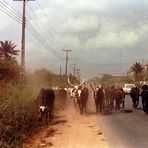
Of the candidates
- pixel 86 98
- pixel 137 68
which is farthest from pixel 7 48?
pixel 137 68

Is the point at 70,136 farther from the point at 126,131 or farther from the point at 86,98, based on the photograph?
the point at 86,98

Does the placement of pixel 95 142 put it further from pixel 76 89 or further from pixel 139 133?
pixel 76 89

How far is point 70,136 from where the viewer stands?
16.3m

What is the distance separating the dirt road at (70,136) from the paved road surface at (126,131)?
1.10 ft

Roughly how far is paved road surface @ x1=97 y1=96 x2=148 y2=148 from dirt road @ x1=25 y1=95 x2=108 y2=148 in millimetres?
334

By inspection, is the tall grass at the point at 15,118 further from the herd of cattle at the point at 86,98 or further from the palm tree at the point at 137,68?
the palm tree at the point at 137,68

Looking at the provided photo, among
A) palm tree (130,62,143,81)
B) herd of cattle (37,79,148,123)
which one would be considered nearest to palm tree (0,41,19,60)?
herd of cattle (37,79,148,123)

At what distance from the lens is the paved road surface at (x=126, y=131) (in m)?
14.5

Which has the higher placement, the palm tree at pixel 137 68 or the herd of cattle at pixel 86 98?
the palm tree at pixel 137 68

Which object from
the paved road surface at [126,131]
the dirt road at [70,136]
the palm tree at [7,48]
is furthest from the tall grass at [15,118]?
the palm tree at [7,48]

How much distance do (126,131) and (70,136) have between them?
267 cm

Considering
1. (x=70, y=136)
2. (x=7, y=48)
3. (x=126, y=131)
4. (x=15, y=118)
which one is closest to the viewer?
(x=15, y=118)

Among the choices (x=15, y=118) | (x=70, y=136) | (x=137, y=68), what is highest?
(x=137, y=68)

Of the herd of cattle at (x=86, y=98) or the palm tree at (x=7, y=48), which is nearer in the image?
the herd of cattle at (x=86, y=98)
